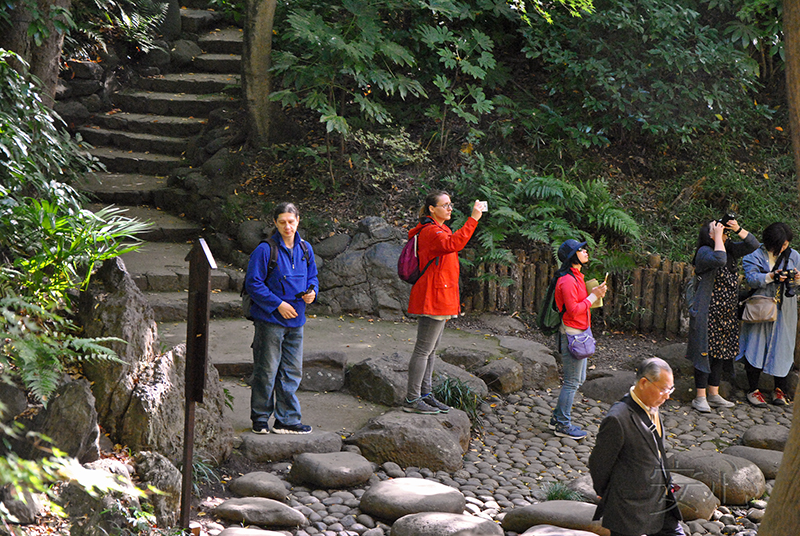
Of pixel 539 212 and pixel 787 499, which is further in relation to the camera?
pixel 539 212

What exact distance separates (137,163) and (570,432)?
25.2ft

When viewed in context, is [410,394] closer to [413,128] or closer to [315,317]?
[315,317]

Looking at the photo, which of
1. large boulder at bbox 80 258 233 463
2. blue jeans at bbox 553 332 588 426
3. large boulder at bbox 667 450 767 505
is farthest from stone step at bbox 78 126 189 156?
large boulder at bbox 667 450 767 505

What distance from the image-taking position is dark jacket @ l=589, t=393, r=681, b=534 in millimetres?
3697

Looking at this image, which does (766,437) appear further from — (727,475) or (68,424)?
(68,424)

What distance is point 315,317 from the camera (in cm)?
863

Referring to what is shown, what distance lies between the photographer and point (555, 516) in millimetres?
4711

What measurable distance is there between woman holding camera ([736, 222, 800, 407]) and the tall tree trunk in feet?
23.7

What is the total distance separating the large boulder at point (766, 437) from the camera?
6320 millimetres

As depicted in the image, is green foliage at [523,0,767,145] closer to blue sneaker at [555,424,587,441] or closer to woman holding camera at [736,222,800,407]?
woman holding camera at [736,222,800,407]

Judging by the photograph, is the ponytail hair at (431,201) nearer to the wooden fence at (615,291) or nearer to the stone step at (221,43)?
the wooden fence at (615,291)

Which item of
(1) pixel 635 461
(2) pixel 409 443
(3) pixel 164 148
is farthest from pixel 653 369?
(3) pixel 164 148

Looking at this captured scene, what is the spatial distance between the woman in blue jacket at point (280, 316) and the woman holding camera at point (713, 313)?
12.8 ft

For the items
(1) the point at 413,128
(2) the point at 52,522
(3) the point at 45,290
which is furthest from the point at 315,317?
(2) the point at 52,522
